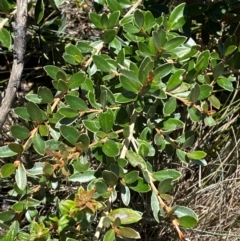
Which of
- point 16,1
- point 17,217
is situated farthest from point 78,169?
point 16,1

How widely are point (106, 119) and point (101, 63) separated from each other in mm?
183

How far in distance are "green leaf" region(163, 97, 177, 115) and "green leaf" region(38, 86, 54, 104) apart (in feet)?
1.02

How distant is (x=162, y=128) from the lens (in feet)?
5.09

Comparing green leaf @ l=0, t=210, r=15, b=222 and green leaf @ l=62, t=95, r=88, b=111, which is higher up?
green leaf @ l=62, t=95, r=88, b=111

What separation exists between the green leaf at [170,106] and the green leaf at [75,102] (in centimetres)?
22

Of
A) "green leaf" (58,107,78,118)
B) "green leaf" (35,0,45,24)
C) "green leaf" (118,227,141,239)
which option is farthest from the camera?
"green leaf" (35,0,45,24)

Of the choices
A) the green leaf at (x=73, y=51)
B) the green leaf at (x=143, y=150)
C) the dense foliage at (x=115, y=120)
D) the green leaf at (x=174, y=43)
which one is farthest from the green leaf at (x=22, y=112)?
the green leaf at (x=174, y=43)

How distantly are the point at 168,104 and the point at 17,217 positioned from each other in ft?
1.69

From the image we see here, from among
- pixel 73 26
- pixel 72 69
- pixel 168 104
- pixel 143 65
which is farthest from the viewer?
pixel 73 26

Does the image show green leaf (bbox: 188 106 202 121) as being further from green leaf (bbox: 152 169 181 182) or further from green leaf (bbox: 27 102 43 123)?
green leaf (bbox: 27 102 43 123)

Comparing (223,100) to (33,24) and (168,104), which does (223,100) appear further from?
(33,24)

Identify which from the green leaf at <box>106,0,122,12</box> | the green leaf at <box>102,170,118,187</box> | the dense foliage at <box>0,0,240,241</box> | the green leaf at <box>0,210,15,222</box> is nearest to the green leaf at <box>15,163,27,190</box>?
the dense foliage at <box>0,0,240,241</box>

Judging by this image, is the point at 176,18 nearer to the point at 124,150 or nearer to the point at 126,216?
the point at 124,150

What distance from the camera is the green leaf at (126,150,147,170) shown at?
1.42 metres
